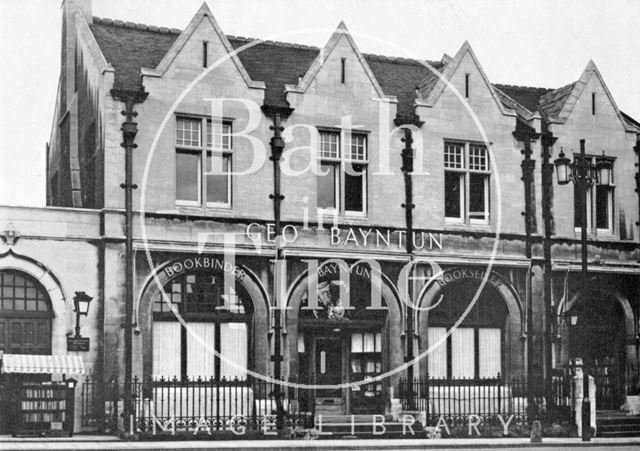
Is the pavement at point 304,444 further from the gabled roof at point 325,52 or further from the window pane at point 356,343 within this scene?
the gabled roof at point 325,52

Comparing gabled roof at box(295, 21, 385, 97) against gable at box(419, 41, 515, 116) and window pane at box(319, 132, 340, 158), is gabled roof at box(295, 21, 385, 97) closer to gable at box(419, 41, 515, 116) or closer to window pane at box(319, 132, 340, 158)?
window pane at box(319, 132, 340, 158)

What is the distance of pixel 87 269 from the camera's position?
23781 millimetres

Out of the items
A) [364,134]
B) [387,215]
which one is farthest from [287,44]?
[387,215]

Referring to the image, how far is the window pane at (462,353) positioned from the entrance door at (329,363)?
3353mm

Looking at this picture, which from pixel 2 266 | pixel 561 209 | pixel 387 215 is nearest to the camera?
pixel 2 266

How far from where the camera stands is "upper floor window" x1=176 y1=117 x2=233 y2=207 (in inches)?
986

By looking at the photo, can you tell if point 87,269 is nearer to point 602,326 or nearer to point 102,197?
point 102,197

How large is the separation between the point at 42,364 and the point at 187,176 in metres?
6.17

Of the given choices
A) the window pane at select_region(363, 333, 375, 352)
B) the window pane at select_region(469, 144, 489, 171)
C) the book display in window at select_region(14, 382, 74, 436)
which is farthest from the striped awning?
the window pane at select_region(469, 144, 489, 171)

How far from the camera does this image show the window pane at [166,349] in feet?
79.0

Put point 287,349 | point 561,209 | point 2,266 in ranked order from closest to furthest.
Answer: point 2,266
point 287,349
point 561,209

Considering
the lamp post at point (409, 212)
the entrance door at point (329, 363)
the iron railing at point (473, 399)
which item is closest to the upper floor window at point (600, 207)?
the iron railing at point (473, 399)

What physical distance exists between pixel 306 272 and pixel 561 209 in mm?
8376

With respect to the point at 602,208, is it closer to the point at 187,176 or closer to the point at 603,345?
the point at 603,345
